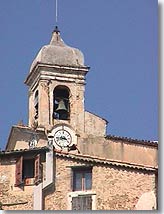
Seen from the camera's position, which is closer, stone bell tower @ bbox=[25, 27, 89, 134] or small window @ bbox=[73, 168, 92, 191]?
small window @ bbox=[73, 168, 92, 191]

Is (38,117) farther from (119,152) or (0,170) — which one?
(0,170)

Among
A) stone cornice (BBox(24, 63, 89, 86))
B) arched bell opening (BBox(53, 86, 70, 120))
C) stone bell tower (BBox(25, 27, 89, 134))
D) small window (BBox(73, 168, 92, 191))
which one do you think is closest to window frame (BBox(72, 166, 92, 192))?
small window (BBox(73, 168, 92, 191))

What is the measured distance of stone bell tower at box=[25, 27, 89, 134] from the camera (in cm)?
1378

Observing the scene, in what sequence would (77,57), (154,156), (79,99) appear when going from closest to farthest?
(154,156)
(77,57)
(79,99)

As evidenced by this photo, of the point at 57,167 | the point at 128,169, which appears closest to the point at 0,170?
the point at 57,167

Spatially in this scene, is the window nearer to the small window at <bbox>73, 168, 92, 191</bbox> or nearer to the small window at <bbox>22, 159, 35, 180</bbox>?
the small window at <bbox>22, 159, 35, 180</bbox>

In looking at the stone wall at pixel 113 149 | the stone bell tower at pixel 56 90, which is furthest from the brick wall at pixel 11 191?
the stone bell tower at pixel 56 90

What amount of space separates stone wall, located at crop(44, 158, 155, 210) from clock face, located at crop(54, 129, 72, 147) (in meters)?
2.81

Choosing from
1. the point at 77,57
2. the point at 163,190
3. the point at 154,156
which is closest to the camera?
the point at 163,190

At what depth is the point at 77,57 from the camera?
12844 mm

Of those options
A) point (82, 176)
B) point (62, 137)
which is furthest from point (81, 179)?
point (62, 137)

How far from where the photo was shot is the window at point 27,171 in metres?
10.5

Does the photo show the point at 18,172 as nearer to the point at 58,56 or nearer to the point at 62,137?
the point at 62,137

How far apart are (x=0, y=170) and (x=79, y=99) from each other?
3348 mm
